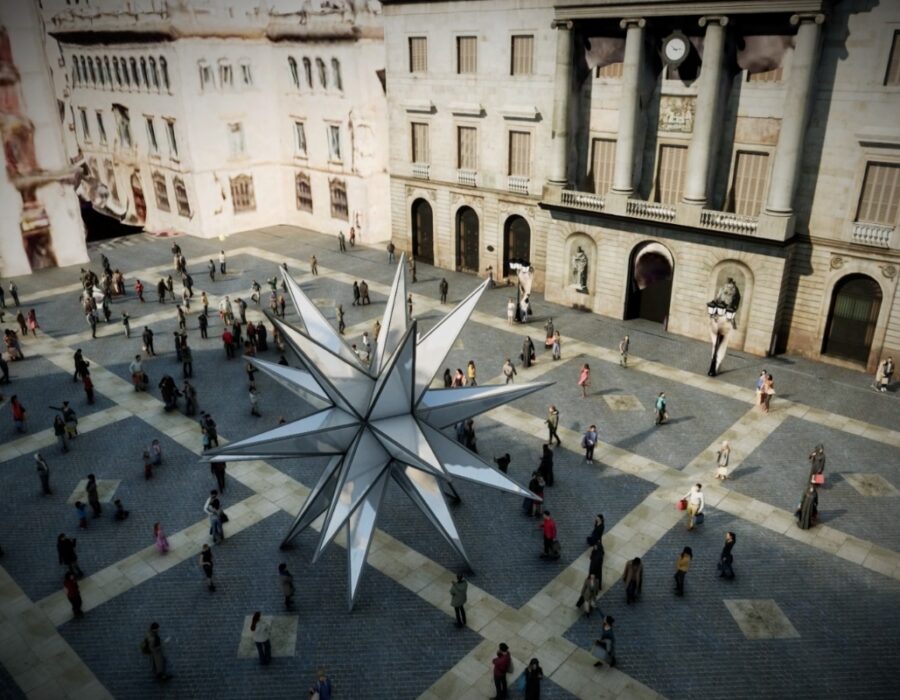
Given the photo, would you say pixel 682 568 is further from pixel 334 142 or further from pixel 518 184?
pixel 334 142

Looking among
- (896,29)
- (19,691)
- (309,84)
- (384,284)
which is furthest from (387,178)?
(19,691)

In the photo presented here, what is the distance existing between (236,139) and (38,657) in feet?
141

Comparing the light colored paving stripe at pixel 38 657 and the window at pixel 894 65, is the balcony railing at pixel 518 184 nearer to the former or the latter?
the window at pixel 894 65

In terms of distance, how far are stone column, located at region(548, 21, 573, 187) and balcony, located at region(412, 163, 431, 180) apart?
10011mm

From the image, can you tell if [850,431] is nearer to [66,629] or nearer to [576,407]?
[576,407]

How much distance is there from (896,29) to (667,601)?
2319cm

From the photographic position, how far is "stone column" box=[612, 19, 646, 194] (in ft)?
106

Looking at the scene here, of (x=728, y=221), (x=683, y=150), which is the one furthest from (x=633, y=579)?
(x=683, y=150)

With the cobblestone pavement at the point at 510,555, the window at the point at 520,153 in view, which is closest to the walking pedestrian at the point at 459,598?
the cobblestone pavement at the point at 510,555

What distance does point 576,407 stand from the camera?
93.5 feet

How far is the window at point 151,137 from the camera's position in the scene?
5302cm

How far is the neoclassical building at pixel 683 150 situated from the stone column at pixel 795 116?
0.08 m

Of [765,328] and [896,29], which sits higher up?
[896,29]

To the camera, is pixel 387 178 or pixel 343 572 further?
pixel 387 178
